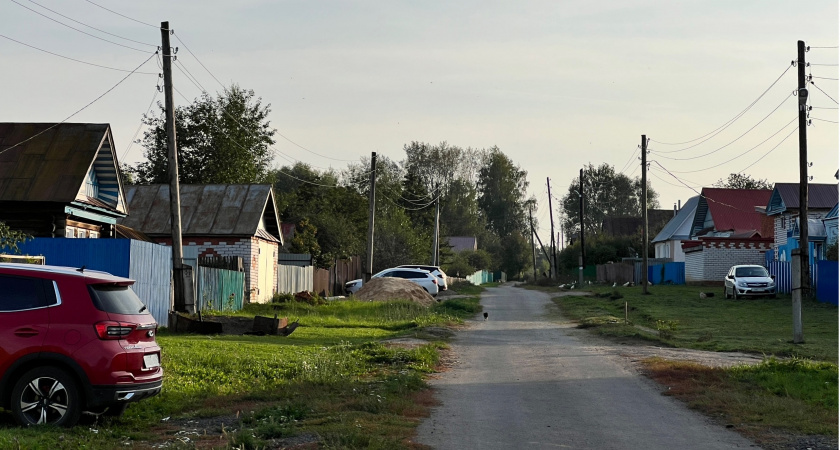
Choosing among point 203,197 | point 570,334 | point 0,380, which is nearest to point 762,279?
point 570,334

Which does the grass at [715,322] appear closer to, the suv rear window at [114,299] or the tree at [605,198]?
the suv rear window at [114,299]

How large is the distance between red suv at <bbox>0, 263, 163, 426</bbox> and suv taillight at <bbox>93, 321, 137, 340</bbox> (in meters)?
0.01

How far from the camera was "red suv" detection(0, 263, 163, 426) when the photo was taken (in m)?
9.17

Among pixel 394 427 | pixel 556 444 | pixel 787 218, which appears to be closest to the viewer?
pixel 556 444

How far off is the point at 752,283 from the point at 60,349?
32973 mm

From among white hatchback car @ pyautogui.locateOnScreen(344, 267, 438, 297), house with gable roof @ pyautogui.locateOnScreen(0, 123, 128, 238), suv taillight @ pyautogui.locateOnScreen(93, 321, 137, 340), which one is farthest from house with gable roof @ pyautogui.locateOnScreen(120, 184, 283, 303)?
suv taillight @ pyautogui.locateOnScreen(93, 321, 137, 340)

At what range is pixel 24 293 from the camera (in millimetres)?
9391

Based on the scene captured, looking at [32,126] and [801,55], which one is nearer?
[32,126]

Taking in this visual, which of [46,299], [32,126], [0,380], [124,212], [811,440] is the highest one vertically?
[32,126]

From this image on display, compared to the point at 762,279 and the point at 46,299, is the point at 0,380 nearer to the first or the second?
the point at 46,299

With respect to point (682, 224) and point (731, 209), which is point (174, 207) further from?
point (682, 224)

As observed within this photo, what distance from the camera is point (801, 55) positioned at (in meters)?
31.1

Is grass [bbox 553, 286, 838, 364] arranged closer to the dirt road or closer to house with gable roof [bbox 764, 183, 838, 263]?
the dirt road

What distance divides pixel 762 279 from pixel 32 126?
28.1m
